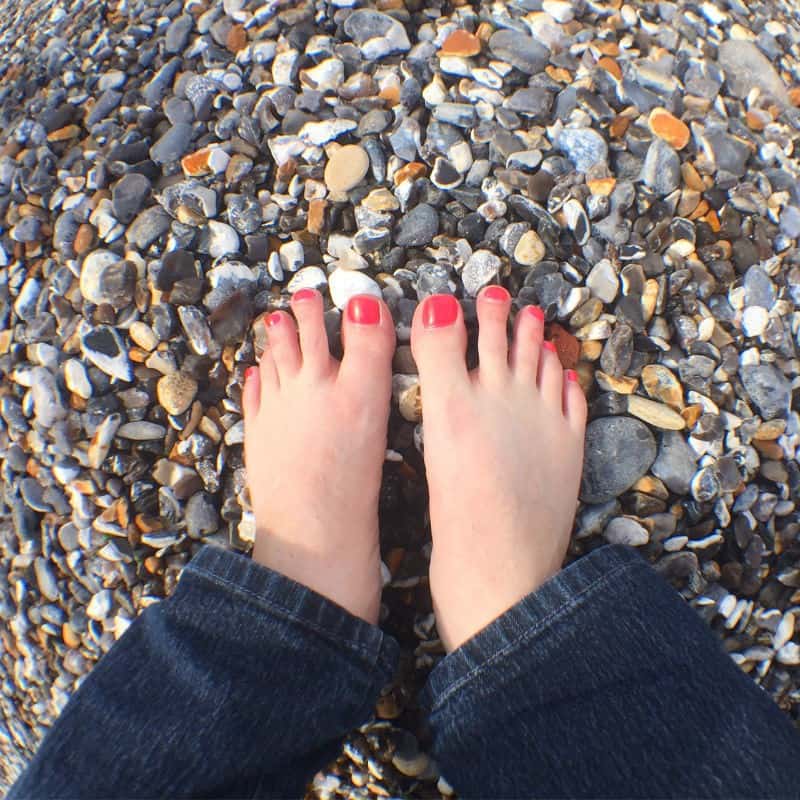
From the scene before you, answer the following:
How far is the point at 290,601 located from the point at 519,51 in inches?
37.7

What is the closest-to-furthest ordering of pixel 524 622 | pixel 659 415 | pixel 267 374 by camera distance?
pixel 524 622
pixel 659 415
pixel 267 374

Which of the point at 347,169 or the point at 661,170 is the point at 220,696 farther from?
the point at 661,170

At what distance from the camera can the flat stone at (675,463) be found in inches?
43.7

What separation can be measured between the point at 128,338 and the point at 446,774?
809 mm

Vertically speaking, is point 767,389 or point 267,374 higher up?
point 267,374

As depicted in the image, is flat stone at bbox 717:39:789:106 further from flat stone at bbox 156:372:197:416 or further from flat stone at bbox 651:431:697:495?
flat stone at bbox 156:372:197:416

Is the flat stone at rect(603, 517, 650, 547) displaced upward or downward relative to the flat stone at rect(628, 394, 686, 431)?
downward

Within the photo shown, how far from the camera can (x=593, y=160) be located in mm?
1150

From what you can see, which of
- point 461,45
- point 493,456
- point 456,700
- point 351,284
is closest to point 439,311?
point 351,284

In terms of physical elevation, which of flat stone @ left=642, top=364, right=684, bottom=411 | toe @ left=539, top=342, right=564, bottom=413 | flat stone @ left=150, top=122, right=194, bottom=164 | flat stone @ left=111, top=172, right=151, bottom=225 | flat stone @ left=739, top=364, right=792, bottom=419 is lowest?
flat stone @ left=739, top=364, right=792, bottom=419

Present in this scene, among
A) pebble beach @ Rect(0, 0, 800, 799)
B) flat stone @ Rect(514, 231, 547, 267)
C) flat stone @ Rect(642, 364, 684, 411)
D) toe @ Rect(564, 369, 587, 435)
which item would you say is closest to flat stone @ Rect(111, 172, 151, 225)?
pebble beach @ Rect(0, 0, 800, 799)

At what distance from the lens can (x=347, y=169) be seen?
3.79 feet

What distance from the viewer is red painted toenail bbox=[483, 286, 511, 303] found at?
112 cm

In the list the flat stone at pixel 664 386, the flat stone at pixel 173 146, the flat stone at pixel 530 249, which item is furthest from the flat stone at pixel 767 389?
the flat stone at pixel 173 146
